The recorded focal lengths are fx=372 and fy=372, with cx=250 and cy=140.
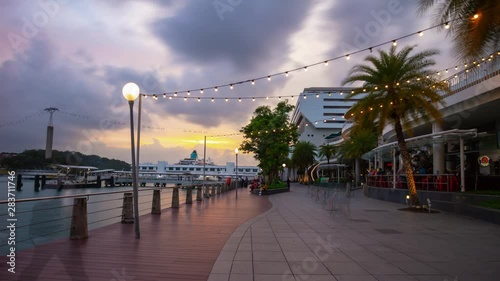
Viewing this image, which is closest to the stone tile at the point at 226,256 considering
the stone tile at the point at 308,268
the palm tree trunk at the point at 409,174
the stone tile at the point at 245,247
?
the stone tile at the point at 245,247

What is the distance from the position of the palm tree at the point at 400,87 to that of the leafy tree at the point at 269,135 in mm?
21074

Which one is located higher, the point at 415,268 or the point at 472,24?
the point at 472,24

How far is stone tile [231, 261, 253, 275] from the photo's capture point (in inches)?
234

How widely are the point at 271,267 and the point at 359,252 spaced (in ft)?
7.51

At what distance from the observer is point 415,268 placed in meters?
6.34

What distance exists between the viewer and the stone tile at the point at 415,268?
6.08 m

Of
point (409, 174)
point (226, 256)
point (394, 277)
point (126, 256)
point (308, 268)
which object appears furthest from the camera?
point (409, 174)

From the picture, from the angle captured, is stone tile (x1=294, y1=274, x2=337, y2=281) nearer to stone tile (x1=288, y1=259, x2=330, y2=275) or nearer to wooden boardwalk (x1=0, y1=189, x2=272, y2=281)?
stone tile (x1=288, y1=259, x2=330, y2=275)

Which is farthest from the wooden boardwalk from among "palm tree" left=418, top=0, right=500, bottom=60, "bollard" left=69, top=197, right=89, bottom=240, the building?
the building

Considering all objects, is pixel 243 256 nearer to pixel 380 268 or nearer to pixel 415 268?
pixel 380 268

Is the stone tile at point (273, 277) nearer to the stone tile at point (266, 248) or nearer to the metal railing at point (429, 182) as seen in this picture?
the stone tile at point (266, 248)

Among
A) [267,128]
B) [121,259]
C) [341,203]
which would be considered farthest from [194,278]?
[267,128]

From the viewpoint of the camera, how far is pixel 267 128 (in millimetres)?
40281

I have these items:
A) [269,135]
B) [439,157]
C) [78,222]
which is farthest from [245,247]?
[269,135]
